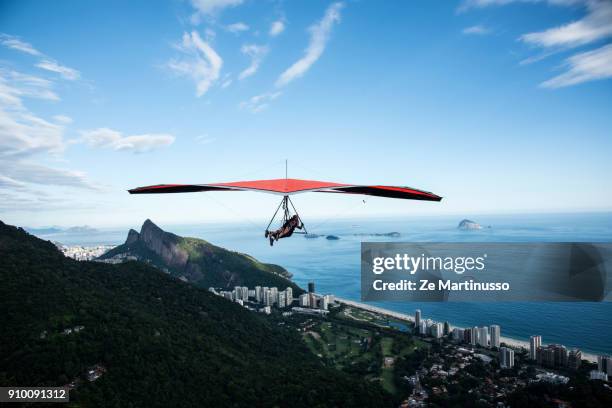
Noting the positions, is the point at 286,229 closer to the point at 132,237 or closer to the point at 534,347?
the point at 534,347

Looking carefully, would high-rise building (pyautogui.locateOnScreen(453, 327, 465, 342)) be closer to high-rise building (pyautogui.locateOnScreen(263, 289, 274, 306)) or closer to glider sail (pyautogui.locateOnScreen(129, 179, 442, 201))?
high-rise building (pyautogui.locateOnScreen(263, 289, 274, 306))

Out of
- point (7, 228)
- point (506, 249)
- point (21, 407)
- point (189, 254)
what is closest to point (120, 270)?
point (7, 228)

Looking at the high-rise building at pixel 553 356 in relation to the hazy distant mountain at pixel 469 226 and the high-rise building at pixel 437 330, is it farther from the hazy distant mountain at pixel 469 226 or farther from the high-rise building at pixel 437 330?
the hazy distant mountain at pixel 469 226

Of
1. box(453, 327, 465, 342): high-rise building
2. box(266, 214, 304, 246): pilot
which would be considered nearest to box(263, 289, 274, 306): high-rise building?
box(453, 327, 465, 342): high-rise building

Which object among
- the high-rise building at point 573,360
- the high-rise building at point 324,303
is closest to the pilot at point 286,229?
the high-rise building at point 573,360

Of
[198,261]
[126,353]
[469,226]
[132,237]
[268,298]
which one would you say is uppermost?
[469,226]

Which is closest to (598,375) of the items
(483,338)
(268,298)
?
(483,338)
